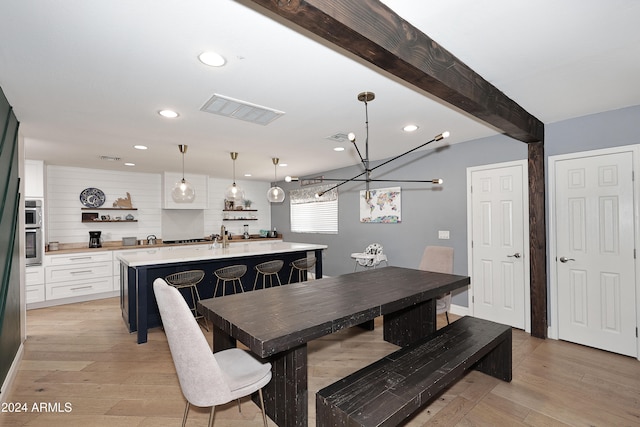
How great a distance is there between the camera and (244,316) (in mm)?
1928

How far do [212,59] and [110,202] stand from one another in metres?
5.25

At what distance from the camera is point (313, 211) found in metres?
6.76

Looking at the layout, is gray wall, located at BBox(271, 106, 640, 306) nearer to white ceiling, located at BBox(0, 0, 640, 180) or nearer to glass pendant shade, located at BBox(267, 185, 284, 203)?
white ceiling, located at BBox(0, 0, 640, 180)

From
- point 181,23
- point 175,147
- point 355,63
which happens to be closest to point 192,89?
point 181,23

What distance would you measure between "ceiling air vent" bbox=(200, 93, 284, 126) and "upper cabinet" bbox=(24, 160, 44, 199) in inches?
144

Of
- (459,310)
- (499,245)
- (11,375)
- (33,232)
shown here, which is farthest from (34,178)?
(499,245)

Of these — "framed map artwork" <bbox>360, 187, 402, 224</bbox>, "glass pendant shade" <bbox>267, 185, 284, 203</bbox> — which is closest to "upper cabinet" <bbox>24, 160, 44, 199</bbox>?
"glass pendant shade" <bbox>267, 185, 284, 203</bbox>

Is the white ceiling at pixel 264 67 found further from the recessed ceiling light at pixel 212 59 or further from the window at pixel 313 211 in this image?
the window at pixel 313 211

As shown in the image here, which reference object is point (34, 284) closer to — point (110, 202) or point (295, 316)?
point (110, 202)

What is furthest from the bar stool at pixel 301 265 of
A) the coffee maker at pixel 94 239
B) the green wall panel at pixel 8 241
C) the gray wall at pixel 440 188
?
the coffee maker at pixel 94 239

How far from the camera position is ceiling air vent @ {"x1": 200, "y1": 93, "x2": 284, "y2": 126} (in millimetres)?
2623

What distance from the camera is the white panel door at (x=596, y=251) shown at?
2973mm

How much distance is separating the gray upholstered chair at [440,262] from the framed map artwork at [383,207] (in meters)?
1.22

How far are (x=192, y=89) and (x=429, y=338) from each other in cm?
273
